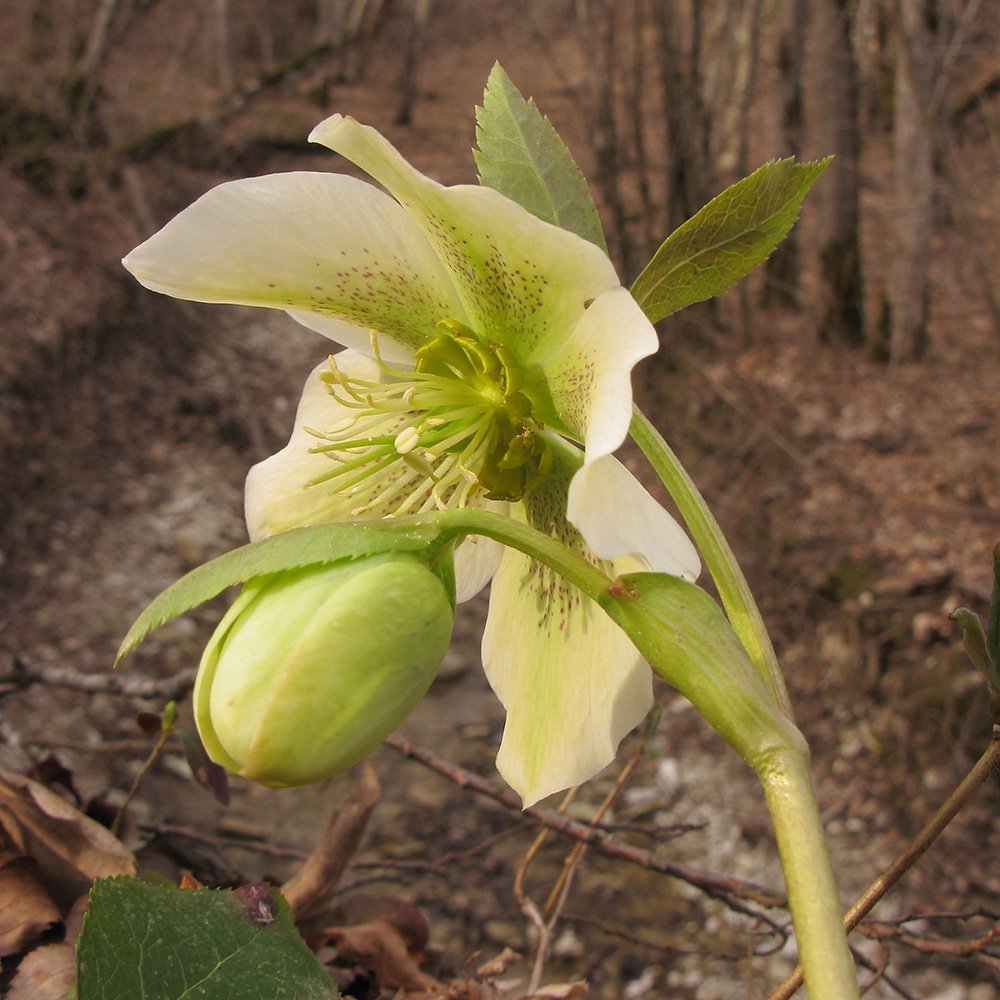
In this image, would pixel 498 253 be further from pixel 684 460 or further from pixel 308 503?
pixel 684 460

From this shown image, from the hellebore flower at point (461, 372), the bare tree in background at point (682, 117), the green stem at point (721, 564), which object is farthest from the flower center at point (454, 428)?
the bare tree in background at point (682, 117)

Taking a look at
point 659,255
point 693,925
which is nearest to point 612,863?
point 693,925

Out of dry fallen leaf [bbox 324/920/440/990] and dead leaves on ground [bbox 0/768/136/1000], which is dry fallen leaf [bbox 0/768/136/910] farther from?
dry fallen leaf [bbox 324/920/440/990]

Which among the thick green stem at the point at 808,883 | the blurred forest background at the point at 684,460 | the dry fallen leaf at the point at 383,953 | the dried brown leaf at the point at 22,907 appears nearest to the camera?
the thick green stem at the point at 808,883

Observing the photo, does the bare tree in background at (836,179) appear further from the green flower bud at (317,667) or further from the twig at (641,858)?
the green flower bud at (317,667)

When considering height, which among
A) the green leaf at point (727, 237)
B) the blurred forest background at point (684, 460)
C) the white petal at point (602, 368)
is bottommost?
the blurred forest background at point (684, 460)

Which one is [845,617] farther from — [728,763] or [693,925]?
[693,925]

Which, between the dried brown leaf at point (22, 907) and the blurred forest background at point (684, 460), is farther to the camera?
the blurred forest background at point (684, 460)
